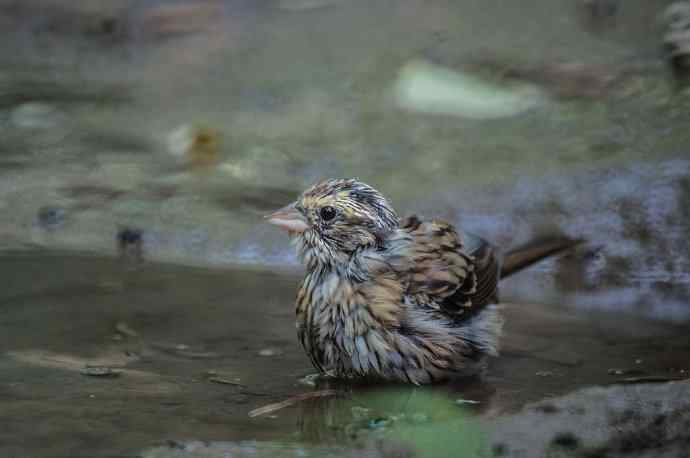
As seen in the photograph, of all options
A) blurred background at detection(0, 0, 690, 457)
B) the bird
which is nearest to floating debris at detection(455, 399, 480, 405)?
blurred background at detection(0, 0, 690, 457)

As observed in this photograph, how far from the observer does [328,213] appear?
489 centimetres

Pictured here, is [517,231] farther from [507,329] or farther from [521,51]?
[521,51]

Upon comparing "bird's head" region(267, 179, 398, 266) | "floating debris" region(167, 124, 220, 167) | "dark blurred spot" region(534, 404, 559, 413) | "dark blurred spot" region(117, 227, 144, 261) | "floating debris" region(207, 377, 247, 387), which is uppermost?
"floating debris" region(167, 124, 220, 167)

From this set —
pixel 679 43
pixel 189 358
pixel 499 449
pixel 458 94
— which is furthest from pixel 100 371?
pixel 679 43

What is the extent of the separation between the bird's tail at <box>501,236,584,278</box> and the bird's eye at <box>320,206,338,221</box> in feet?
4.02

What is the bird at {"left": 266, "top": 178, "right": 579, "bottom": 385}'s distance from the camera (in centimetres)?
462

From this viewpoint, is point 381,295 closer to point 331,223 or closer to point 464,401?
point 331,223

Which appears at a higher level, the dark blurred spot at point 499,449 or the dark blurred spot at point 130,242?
the dark blurred spot at point 130,242

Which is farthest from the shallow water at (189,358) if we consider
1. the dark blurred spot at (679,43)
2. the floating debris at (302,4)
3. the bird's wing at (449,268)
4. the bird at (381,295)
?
the floating debris at (302,4)

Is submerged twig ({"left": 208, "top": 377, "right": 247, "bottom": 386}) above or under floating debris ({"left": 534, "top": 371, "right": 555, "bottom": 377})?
above

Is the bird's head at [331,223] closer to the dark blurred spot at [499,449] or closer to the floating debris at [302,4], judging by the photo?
the dark blurred spot at [499,449]

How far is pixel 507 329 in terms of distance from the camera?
5473 mm

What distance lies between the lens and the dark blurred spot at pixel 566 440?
11.1 feet

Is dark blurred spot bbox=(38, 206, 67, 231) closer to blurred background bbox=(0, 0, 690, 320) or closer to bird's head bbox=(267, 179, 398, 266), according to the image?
blurred background bbox=(0, 0, 690, 320)
